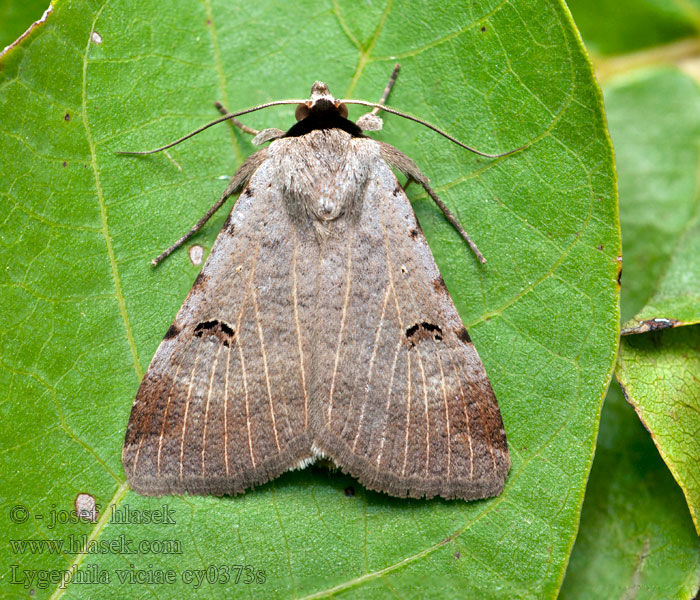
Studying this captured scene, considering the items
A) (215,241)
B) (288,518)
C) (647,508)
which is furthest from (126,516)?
(647,508)

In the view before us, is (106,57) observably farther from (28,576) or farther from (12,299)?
(28,576)


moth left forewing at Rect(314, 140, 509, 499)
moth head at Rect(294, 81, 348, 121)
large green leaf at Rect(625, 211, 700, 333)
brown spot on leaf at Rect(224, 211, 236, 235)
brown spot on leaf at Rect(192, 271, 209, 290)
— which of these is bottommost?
large green leaf at Rect(625, 211, 700, 333)

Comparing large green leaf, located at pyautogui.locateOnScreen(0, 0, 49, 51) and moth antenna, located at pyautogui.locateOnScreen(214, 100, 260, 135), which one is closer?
moth antenna, located at pyautogui.locateOnScreen(214, 100, 260, 135)

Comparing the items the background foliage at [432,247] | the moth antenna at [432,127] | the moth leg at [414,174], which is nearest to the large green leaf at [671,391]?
the background foliage at [432,247]

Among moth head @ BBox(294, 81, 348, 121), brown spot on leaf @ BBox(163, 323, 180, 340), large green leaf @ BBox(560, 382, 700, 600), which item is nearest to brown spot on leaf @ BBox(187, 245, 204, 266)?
brown spot on leaf @ BBox(163, 323, 180, 340)

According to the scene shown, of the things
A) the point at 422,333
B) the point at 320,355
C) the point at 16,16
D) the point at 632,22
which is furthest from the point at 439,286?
the point at 16,16

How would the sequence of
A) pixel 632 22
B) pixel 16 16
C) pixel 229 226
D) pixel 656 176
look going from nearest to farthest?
pixel 229 226
pixel 16 16
pixel 656 176
pixel 632 22

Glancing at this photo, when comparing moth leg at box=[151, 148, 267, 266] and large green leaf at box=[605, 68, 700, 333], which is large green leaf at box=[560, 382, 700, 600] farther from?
moth leg at box=[151, 148, 267, 266]

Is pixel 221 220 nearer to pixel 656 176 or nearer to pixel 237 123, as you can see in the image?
pixel 237 123
